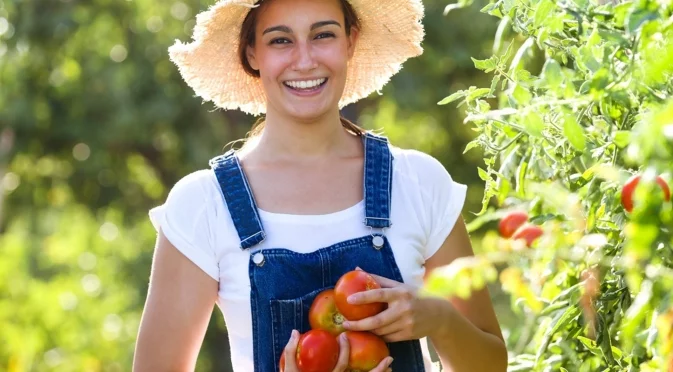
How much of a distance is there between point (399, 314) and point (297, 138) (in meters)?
0.53

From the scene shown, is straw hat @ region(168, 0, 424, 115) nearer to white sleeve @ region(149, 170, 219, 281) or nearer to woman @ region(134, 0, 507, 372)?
woman @ region(134, 0, 507, 372)

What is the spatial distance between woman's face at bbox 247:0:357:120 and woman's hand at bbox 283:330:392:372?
517mm

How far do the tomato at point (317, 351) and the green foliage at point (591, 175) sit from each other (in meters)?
0.35

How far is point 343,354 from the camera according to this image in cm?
208

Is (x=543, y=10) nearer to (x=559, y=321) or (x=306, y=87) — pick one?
(x=559, y=321)

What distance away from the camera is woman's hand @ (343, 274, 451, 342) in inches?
82.8

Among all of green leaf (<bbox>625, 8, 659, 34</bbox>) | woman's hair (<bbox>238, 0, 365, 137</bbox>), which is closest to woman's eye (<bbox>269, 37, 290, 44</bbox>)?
woman's hair (<bbox>238, 0, 365, 137</bbox>)

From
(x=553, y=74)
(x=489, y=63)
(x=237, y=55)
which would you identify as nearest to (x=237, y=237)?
(x=237, y=55)

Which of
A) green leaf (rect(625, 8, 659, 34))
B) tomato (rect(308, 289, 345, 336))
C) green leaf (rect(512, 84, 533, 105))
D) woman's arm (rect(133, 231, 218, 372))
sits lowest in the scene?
tomato (rect(308, 289, 345, 336))

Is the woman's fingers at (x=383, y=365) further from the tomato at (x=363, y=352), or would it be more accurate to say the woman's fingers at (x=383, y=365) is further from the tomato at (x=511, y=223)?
the tomato at (x=511, y=223)

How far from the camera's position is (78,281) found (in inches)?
379

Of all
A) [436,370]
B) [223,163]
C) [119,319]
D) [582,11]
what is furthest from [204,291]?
[119,319]

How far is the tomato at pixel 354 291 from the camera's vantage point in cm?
210

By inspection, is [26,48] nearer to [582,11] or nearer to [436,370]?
[436,370]
